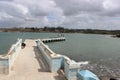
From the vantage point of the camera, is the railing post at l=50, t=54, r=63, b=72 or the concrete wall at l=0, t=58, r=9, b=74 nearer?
the concrete wall at l=0, t=58, r=9, b=74

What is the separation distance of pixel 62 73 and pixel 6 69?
2.86 m

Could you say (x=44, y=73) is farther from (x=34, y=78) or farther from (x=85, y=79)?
(x=85, y=79)

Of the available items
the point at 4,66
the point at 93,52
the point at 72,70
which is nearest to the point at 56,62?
the point at 72,70

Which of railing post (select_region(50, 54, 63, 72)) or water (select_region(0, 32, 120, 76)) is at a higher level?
railing post (select_region(50, 54, 63, 72))

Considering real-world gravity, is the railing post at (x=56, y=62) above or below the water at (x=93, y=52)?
above

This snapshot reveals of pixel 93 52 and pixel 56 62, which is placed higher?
pixel 56 62

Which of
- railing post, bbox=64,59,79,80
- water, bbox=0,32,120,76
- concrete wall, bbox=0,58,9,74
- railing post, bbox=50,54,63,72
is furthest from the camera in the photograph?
water, bbox=0,32,120,76

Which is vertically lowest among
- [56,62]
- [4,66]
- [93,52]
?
[93,52]

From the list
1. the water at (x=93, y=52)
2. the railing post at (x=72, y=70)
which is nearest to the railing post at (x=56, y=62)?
the railing post at (x=72, y=70)

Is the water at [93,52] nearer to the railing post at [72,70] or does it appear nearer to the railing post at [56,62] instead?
the railing post at [56,62]

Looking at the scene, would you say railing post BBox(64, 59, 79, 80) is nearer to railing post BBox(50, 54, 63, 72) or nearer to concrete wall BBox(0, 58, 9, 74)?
railing post BBox(50, 54, 63, 72)

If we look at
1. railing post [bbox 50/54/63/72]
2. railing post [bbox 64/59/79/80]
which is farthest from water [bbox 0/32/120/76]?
railing post [bbox 64/59/79/80]

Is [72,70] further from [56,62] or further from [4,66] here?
[4,66]

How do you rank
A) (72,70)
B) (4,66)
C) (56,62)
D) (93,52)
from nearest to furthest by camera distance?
(72,70)
(4,66)
(56,62)
(93,52)
